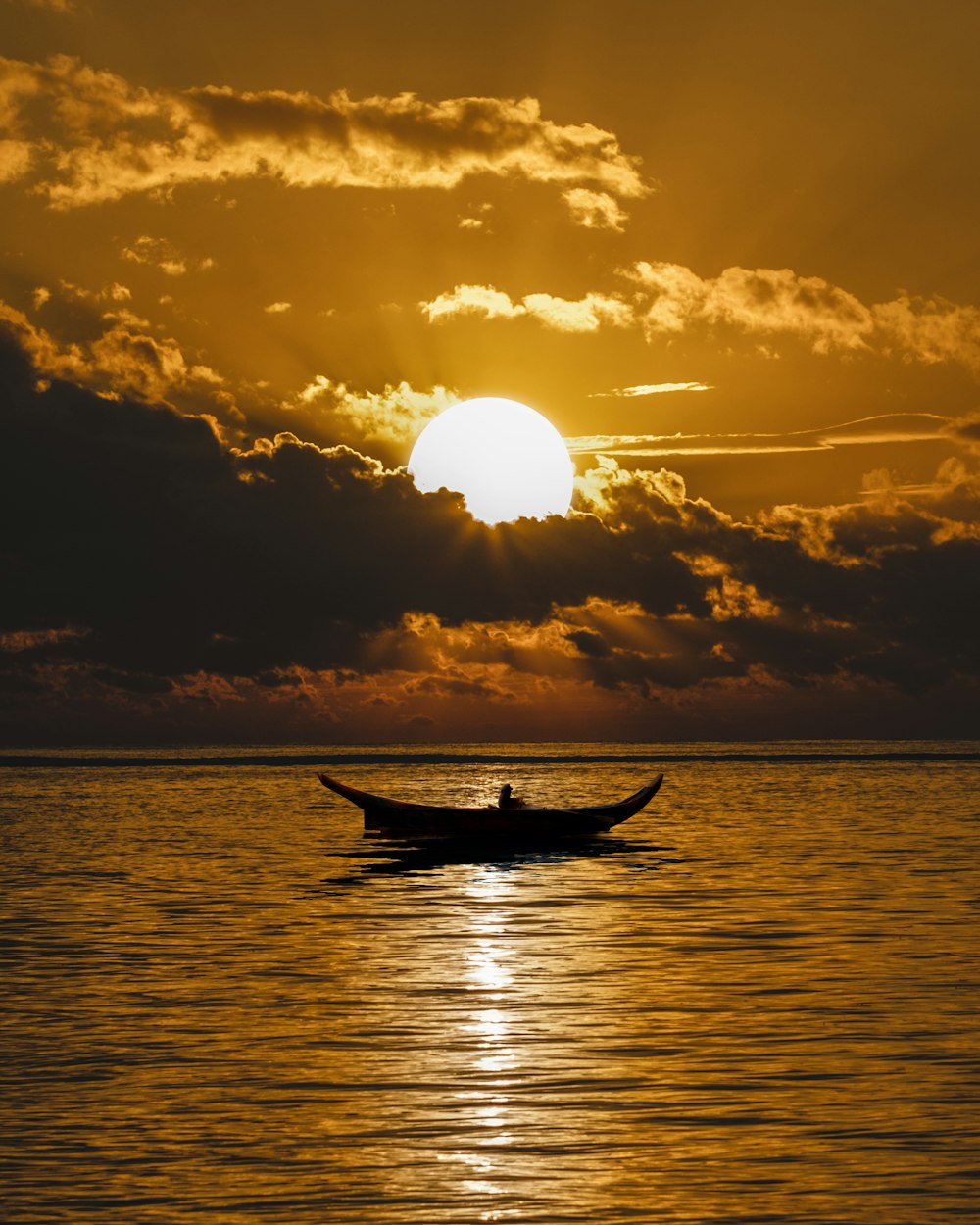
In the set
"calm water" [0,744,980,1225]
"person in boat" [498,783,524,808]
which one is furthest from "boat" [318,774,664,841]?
"calm water" [0,744,980,1225]

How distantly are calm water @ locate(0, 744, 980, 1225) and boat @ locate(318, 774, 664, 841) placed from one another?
7.29 metres

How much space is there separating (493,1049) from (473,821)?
132 ft

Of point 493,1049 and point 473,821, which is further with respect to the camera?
point 473,821

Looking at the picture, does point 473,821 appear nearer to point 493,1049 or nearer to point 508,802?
point 508,802

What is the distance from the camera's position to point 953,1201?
690 inches

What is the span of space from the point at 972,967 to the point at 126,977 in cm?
1699

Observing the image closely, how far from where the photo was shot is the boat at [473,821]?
216 ft

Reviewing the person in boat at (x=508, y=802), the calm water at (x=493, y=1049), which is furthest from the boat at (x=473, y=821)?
the calm water at (x=493, y=1049)

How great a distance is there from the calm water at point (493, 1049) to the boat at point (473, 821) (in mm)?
7285

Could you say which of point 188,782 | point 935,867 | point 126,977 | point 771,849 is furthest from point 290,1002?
point 188,782

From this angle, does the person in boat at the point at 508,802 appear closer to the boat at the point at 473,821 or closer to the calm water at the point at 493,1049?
the boat at the point at 473,821

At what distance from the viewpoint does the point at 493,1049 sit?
25.6 m

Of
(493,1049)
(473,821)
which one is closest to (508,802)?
(473,821)

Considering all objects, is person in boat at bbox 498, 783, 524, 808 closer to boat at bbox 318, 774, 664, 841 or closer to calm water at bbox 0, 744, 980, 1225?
boat at bbox 318, 774, 664, 841
